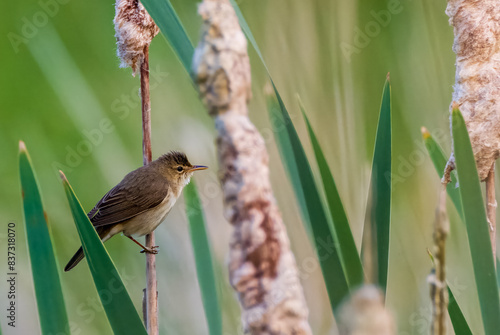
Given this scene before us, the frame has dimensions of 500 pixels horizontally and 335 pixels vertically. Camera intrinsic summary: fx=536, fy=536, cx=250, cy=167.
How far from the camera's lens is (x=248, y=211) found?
0.41m

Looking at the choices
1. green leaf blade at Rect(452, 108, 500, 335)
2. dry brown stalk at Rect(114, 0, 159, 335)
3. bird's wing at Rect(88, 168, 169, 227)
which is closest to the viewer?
green leaf blade at Rect(452, 108, 500, 335)

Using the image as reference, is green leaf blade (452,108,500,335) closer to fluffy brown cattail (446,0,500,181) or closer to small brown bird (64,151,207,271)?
fluffy brown cattail (446,0,500,181)

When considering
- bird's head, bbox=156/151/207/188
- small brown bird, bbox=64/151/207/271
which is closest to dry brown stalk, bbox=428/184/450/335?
small brown bird, bbox=64/151/207/271

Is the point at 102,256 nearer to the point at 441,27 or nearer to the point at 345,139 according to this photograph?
the point at 345,139

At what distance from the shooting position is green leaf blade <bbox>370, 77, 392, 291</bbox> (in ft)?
2.09

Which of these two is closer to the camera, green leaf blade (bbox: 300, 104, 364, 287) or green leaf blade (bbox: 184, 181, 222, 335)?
green leaf blade (bbox: 300, 104, 364, 287)

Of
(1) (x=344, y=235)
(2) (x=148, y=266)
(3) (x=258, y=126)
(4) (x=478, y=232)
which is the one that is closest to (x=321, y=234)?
(1) (x=344, y=235)

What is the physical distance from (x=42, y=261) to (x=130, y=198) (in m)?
0.78

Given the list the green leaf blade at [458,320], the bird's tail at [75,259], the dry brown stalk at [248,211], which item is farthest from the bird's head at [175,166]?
the dry brown stalk at [248,211]

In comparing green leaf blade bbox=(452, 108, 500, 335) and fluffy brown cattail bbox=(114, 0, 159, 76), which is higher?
fluffy brown cattail bbox=(114, 0, 159, 76)

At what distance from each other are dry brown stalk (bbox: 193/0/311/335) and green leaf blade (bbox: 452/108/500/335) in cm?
27

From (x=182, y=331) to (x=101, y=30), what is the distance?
106 cm

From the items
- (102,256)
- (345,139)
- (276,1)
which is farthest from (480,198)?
(276,1)

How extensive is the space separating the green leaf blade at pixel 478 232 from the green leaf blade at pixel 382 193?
89 millimetres
